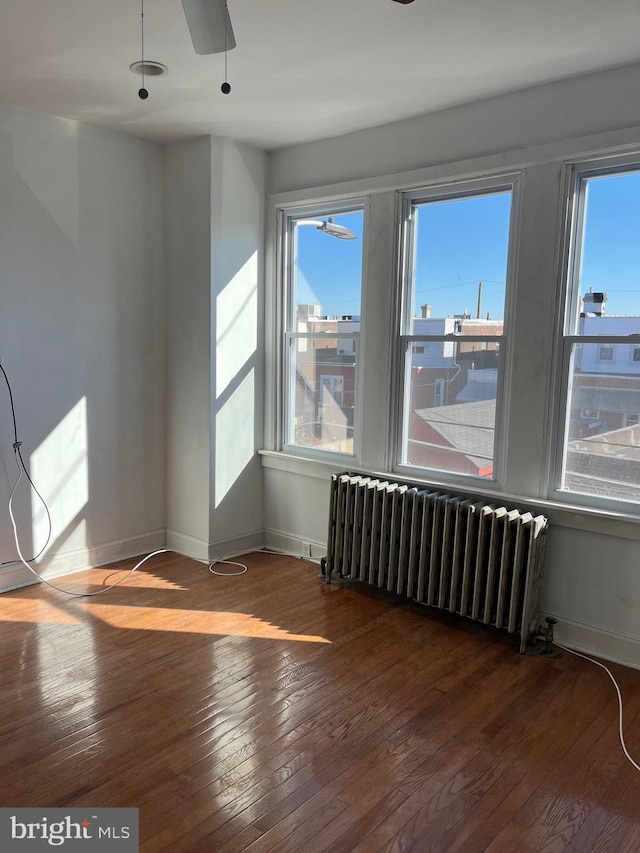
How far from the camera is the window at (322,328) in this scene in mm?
4234

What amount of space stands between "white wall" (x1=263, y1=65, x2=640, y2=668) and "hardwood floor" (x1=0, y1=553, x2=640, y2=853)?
346 mm

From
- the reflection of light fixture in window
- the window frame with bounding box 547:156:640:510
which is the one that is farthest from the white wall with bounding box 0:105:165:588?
the window frame with bounding box 547:156:640:510

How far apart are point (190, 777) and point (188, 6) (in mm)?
2492

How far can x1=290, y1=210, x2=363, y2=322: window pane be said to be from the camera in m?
4.19

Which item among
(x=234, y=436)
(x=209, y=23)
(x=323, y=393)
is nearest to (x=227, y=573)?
(x=234, y=436)

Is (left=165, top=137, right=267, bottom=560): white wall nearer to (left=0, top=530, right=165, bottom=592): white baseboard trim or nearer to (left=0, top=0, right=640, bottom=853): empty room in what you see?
(left=0, top=0, right=640, bottom=853): empty room

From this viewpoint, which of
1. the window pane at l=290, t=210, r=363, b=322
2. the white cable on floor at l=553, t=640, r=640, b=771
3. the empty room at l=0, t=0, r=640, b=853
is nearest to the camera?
the empty room at l=0, t=0, r=640, b=853

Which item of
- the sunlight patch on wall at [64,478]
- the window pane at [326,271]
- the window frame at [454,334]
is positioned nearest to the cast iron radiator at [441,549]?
the window frame at [454,334]

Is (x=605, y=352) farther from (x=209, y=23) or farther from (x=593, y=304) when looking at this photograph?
(x=209, y=23)

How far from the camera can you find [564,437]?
3.30m

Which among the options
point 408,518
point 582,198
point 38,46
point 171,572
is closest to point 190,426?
point 171,572

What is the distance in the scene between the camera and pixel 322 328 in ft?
14.5

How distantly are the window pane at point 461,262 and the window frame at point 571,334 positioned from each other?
14.0 inches

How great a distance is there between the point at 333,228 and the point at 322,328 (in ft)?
Answer: 2.18
